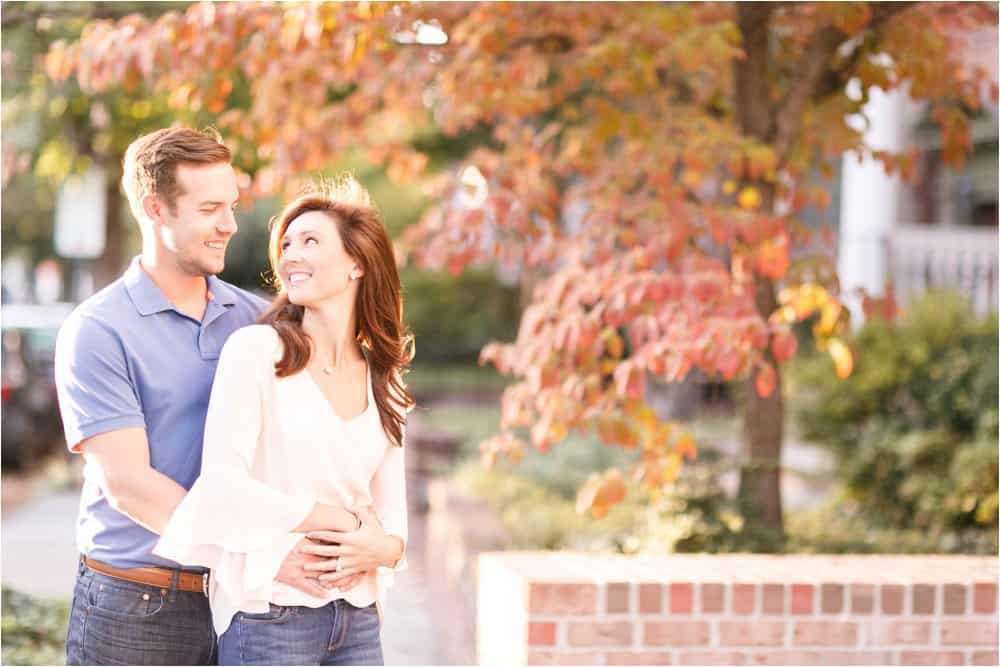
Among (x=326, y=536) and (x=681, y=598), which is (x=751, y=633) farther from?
(x=326, y=536)

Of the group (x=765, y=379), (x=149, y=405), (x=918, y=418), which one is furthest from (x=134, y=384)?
(x=918, y=418)

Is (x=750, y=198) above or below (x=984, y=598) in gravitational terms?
above

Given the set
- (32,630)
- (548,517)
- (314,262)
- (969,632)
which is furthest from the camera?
(548,517)

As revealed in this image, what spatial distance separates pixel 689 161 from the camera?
5.60m

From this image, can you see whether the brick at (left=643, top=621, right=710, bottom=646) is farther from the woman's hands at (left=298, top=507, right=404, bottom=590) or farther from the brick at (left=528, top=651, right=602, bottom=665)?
the woman's hands at (left=298, top=507, right=404, bottom=590)

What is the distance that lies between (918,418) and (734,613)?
4.53 metres

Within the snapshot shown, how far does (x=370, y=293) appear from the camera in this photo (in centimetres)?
311

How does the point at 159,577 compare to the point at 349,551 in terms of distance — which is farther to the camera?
the point at 159,577

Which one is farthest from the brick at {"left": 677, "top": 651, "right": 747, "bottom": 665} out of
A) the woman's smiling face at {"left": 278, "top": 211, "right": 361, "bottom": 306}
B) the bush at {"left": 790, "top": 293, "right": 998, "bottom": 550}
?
the bush at {"left": 790, "top": 293, "right": 998, "bottom": 550}

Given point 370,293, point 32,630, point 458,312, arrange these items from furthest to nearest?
point 458,312 < point 32,630 < point 370,293

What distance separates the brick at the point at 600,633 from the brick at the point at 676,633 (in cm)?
6

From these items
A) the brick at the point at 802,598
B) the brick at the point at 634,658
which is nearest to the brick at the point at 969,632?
the brick at the point at 802,598

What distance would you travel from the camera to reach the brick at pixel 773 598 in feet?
12.6

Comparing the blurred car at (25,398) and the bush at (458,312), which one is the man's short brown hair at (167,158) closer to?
the blurred car at (25,398)
